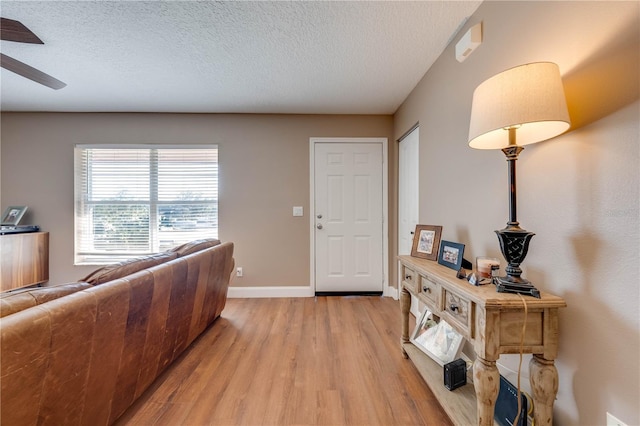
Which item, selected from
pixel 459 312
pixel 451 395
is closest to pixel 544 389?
pixel 459 312

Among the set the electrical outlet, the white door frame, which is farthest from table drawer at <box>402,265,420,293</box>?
the white door frame

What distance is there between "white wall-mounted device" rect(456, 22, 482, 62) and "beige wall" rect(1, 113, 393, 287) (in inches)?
62.4

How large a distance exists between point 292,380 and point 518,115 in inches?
71.9

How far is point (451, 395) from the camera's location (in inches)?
49.5

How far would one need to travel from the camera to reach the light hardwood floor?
1308 millimetres

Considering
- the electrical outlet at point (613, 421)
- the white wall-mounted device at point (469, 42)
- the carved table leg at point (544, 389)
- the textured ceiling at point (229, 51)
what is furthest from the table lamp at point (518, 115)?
the textured ceiling at point (229, 51)

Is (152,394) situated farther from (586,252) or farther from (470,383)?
(586,252)

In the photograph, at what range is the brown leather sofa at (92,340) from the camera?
775 millimetres

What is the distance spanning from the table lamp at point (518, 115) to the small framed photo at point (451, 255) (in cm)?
34

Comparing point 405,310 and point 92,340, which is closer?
point 92,340

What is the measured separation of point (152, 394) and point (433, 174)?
8.24 feet

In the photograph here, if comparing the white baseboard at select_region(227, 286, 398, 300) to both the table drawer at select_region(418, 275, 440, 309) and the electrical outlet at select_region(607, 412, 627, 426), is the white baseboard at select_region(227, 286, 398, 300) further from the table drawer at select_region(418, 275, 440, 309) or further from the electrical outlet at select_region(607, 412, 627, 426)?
the electrical outlet at select_region(607, 412, 627, 426)

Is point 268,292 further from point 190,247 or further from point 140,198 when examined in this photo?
point 140,198

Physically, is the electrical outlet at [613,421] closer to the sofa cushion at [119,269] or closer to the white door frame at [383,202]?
the sofa cushion at [119,269]
